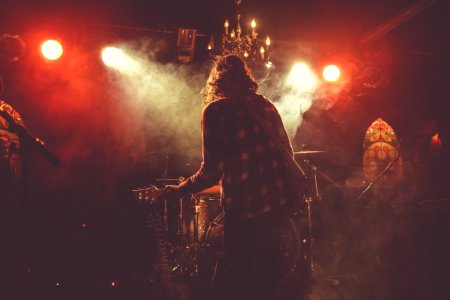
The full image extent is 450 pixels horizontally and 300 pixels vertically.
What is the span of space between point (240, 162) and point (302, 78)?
651 cm

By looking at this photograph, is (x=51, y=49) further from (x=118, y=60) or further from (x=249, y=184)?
(x=249, y=184)

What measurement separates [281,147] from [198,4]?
15.6 ft

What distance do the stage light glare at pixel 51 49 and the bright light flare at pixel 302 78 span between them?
4.85 m

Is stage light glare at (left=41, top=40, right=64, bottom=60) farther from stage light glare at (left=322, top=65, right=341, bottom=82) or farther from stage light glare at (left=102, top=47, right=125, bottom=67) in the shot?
stage light glare at (left=322, top=65, right=341, bottom=82)

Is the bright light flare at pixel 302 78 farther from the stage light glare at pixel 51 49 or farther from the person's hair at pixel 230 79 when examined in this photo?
the person's hair at pixel 230 79

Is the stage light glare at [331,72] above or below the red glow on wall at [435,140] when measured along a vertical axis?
above

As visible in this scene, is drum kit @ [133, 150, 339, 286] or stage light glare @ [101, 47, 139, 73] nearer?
drum kit @ [133, 150, 339, 286]

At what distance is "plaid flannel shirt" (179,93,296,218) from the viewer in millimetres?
2021

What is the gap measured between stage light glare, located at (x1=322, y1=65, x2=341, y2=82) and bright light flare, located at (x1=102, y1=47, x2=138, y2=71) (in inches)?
159

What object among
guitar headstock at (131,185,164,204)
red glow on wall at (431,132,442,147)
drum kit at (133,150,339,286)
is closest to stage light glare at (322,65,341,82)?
drum kit at (133,150,339,286)

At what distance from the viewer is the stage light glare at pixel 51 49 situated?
6.07 metres

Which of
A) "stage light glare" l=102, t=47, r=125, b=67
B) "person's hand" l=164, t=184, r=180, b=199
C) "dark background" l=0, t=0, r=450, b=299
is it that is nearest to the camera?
"person's hand" l=164, t=184, r=180, b=199

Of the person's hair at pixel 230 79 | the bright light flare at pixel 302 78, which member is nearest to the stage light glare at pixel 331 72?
the bright light flare at pixel 302 78

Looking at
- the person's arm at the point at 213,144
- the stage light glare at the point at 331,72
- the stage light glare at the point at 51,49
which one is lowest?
the person's arm at the point at 213,144
